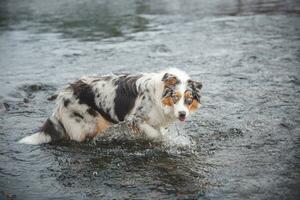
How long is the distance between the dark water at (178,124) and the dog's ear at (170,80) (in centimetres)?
111

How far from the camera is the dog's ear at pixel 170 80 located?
681 cm

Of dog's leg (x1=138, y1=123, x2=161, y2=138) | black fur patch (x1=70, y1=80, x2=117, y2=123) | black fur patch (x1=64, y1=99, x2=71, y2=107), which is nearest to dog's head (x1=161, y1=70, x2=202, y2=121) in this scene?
dog's leg (x1=138, y1=123, x2=161, y2=138)

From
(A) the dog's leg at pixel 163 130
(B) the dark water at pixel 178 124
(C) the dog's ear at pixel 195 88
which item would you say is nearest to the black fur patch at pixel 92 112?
(B) the dark water at pixel 178 124

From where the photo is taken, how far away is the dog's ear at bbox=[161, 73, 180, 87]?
681cm

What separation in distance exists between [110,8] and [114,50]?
1372 centimetres

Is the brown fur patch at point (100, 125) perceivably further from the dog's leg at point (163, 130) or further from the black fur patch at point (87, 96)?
the dog's leg at point (163, 130)

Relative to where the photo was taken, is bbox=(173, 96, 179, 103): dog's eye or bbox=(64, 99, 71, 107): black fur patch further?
bbox=(64, 99, 71, 107): black fur patch

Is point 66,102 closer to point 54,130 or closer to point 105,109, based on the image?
point 54,130

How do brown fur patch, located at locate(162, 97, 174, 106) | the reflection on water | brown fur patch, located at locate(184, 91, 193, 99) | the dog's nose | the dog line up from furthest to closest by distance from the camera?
the reflection on water < the dog < brown fur patch, located at locate(162, 97, 174, 106) < brown fur patch, located at locate(184, 91, 193, 99) < the dog's nose

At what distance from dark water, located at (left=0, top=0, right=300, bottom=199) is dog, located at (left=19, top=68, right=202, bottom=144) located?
0.74 ft

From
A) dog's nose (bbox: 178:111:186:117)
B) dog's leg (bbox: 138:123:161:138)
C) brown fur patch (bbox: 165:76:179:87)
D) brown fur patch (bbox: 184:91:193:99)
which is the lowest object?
dog's leg (bbox: 138:123:161:138)

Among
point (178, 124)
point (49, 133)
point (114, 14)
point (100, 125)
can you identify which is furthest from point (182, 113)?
point (114, 14)

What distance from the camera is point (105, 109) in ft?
24.3

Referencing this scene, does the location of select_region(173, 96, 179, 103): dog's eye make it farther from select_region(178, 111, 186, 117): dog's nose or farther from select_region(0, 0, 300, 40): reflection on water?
select_region(0, 0, 300, 40): reflection on water
